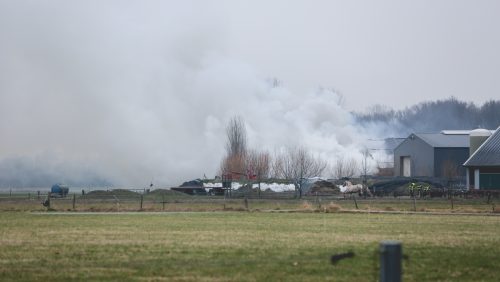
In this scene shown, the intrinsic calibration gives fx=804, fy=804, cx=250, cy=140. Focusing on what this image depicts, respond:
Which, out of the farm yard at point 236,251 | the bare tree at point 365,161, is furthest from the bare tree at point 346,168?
the farm yard at point 236,251

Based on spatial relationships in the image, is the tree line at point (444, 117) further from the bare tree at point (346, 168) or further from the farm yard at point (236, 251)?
the farm yard at point (236, 251)

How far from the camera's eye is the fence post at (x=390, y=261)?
25.5 ft

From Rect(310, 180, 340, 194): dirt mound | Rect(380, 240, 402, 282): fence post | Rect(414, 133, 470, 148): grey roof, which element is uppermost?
Rect(414, 133, 470, 148): grey roof

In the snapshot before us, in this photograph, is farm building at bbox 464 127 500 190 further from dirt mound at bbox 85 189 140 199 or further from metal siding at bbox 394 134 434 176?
dirt mound at bbox 85 189 140 199

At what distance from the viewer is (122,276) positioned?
1580 centimetres

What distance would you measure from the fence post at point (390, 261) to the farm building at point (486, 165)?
68.3m

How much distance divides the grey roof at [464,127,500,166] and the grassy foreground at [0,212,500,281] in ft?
154

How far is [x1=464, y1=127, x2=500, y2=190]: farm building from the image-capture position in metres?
74.1

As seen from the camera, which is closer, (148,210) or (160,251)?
(160,251)

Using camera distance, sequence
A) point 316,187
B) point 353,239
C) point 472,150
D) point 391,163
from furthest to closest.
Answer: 1. point 391,163
2. point 472,150
3. point 316,187
4. point 353,239

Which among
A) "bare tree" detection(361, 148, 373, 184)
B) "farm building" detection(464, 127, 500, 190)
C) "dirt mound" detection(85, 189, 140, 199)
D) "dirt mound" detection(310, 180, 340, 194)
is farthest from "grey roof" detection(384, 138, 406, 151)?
"dirt mound" detection(85, 189, 140, 199)

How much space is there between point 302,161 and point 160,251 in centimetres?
7679

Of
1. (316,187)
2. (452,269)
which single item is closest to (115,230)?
(452,269)

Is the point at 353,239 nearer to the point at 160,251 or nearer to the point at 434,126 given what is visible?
the point at 160,251
